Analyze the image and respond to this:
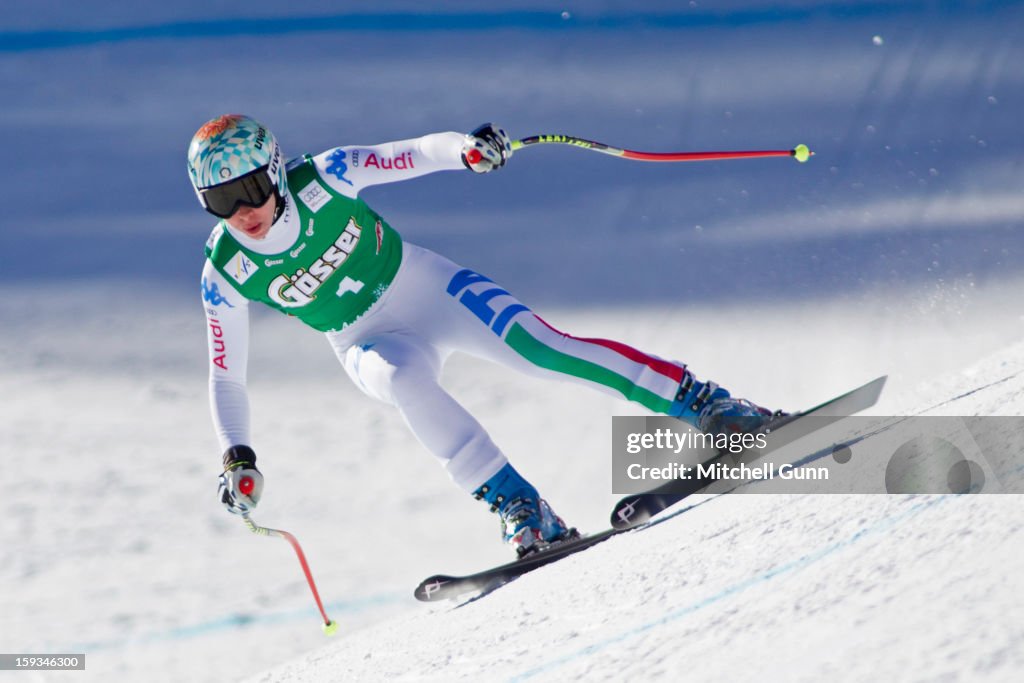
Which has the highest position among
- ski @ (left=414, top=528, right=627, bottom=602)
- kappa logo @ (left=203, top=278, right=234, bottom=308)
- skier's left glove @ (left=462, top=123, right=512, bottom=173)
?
skier's left glove @ (left=462, top=123, right=512, bottom=173)

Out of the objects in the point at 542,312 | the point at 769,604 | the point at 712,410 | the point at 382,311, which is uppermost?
the point at 542,312

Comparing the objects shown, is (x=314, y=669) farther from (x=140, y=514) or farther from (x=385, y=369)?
(x=140, y=514)

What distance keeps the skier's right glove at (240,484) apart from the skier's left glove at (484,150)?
0.96m

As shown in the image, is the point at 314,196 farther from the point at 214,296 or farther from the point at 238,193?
the point at 214,296

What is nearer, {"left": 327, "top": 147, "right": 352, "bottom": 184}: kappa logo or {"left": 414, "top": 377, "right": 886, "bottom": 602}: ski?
{"left": 414, "top": 377, "right": 886, "bottom": 602}: ski

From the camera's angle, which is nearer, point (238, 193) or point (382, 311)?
point (238, 193)

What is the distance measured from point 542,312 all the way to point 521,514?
2.33 m

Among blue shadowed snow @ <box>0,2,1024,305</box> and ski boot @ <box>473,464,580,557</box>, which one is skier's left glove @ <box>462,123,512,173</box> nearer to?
ski boot @ <box>473,464,580,557</box>

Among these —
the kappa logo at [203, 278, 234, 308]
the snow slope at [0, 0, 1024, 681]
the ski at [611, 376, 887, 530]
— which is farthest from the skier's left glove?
the snow slope at [0, 0, 1024, 681]

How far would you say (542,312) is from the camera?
5.14m

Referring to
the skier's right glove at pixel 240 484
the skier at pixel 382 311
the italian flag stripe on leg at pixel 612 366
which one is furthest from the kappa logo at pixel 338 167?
the skier's right glove at pixel 240 484

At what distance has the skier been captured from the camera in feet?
9.52

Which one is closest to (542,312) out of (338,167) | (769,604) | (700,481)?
(338,167)

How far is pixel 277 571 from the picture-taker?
11.5 ft
